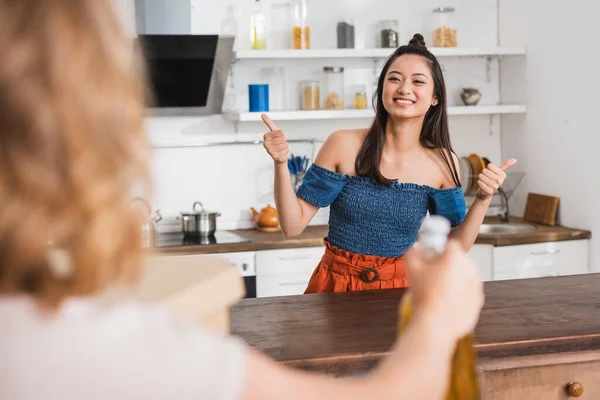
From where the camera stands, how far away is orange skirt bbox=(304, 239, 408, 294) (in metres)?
2.31

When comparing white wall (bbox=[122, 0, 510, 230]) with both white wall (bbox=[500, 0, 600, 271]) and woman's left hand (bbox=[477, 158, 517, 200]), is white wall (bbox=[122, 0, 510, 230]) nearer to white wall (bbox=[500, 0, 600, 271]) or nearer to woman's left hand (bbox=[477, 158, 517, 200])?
white wall (bbox=[500, 0, 600, 271])

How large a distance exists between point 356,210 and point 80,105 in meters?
1.88

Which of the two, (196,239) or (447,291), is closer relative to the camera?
(447,291)

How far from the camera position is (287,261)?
375 centimetres

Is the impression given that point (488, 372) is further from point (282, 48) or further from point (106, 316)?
point (282, 48)

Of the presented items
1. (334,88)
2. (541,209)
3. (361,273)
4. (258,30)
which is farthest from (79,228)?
(541,209)

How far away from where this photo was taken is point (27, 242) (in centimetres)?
50

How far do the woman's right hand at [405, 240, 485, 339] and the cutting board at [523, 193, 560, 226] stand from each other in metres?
3.50

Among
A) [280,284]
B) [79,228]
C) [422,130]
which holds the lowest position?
[280,284]

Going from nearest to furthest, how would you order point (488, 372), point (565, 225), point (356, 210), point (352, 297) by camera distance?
point (488, 372) → point (352, 297) → point (356, 210) → point (565, 225)

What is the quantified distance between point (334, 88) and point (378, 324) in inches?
107

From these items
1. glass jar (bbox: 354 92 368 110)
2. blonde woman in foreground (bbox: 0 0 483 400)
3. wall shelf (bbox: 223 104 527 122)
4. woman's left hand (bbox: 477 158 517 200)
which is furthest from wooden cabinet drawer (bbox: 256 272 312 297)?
blonde woman in foreground (bbox: 0 0 483 400)

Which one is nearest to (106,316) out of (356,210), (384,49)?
(356,210)

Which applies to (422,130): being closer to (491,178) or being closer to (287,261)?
(491,178)
